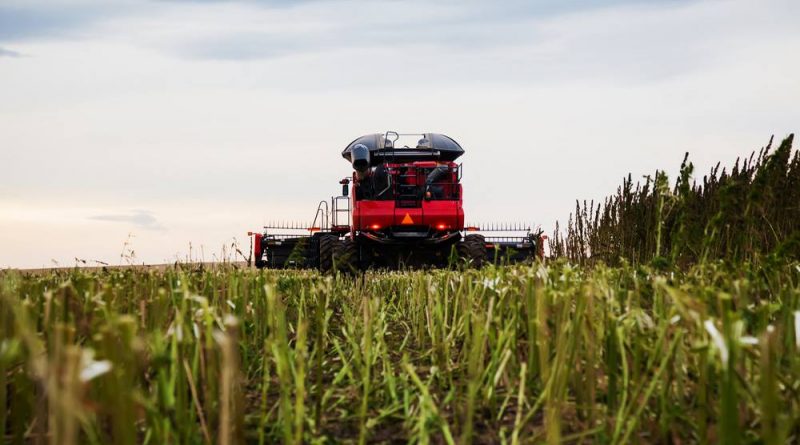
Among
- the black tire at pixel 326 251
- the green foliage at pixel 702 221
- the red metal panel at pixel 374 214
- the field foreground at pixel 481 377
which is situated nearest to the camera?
the field foreground at pixel 481 377

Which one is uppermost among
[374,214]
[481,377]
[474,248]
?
[374,214]

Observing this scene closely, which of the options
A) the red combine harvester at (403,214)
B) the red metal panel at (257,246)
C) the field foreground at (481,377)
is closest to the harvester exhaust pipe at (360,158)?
the red combine harvester at (403,214)

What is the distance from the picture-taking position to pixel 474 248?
17.5 metres

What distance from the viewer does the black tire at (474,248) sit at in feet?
56.1

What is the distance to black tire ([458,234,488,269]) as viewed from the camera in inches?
674

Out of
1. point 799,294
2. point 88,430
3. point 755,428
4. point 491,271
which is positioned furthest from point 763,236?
point 88,430

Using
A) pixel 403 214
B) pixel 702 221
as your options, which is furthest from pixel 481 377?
pixel 403 214

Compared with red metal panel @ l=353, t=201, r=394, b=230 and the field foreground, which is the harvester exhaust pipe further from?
the field foreground

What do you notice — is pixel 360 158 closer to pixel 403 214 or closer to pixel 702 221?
pixel 403 214

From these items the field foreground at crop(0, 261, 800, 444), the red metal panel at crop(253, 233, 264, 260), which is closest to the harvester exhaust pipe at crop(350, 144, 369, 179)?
the red metal panel at crop(253, 233, 264, 260)

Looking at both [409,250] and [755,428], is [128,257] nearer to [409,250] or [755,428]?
[755,428]

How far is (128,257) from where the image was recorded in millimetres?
7930

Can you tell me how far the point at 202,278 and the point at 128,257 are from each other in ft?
8.37

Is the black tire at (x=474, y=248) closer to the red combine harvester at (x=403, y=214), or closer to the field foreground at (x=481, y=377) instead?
the red combine harvester at (x=403, y=214)
